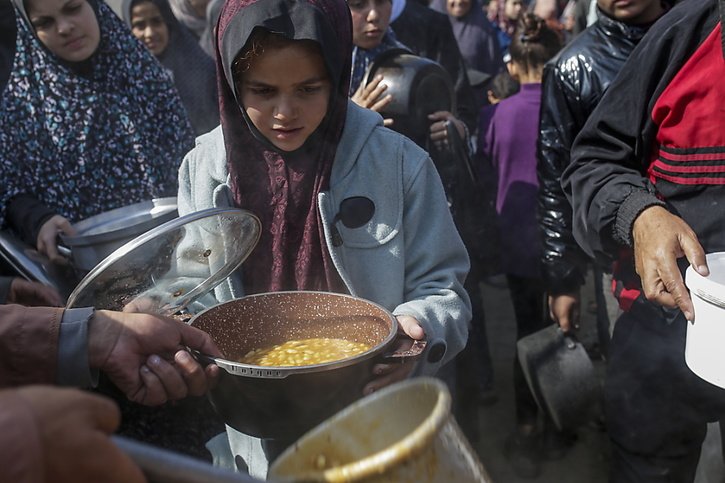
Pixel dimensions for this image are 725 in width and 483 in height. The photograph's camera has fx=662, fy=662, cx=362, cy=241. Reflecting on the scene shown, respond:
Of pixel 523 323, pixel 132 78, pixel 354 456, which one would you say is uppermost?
pixel 132 78

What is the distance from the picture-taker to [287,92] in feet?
6.06

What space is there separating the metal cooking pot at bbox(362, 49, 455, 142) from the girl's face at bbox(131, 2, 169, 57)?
1.66 meters

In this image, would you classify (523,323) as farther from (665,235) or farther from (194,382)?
(194,382)

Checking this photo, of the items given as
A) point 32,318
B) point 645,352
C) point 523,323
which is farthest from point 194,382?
point 523,323

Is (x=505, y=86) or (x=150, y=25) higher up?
(x=150, y=25)

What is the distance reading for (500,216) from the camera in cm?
387

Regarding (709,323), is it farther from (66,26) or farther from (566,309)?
(66,26)

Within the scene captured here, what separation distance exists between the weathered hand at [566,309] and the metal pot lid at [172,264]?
5.54ft

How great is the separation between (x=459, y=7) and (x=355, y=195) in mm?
4179

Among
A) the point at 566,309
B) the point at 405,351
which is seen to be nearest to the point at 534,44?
the point at 566,309

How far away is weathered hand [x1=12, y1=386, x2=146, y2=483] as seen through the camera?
27.3 inches

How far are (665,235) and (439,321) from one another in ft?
2.27

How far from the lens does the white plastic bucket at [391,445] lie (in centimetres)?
81

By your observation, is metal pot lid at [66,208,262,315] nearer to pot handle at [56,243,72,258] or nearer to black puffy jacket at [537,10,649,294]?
pot handle at [56,243,72,258]
